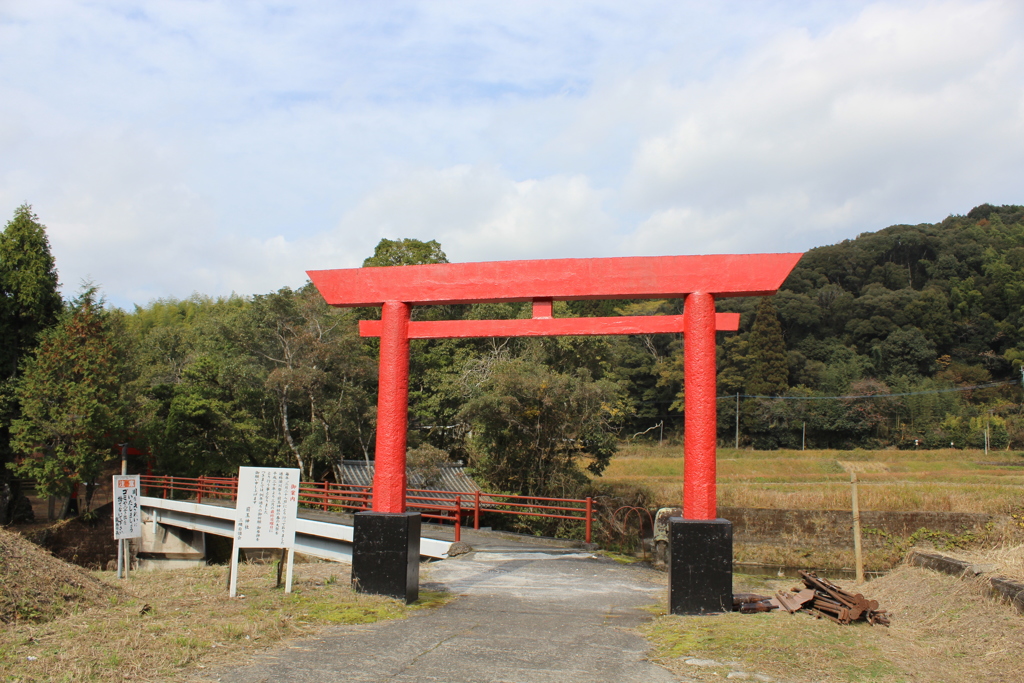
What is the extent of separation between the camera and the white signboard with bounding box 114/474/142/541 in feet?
38.2

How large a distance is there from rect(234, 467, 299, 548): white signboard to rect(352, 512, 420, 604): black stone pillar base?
753 mm

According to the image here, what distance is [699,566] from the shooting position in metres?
6.67

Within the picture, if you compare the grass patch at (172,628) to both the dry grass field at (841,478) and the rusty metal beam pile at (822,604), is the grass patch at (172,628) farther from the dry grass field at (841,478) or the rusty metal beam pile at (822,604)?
the dry grass field at (841,478)

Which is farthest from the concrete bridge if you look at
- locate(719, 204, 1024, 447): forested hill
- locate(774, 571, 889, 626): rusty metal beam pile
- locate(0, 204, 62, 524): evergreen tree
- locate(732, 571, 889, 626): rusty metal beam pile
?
locate(719, 204, 1024, 447): forested hill

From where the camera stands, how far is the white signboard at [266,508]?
730 cm

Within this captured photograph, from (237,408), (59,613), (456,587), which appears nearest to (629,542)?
(456,587)

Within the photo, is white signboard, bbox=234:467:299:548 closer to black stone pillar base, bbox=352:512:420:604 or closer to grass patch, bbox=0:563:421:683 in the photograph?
grass patch, bbox=0:563:421:683

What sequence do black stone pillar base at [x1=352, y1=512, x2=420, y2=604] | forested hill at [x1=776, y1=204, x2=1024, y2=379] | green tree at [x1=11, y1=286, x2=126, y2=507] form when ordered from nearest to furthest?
black stone pillar base at [x1=352, y1=512, x2=420, y2=604] → green tree at [x1=11, y1=286, x2=126, y2=507] → forested hill at [x1=776, y1=204, x2=1024, y2=379]

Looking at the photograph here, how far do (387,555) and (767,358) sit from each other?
1697 inches

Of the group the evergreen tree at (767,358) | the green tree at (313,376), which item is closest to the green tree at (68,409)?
the green tree at (313,376)

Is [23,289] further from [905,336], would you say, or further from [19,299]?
[905,336]

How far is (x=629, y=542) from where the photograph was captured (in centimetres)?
1411

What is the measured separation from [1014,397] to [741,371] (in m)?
16.0

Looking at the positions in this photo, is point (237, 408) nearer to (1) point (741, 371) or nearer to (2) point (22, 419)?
(2) point (22, 419)
